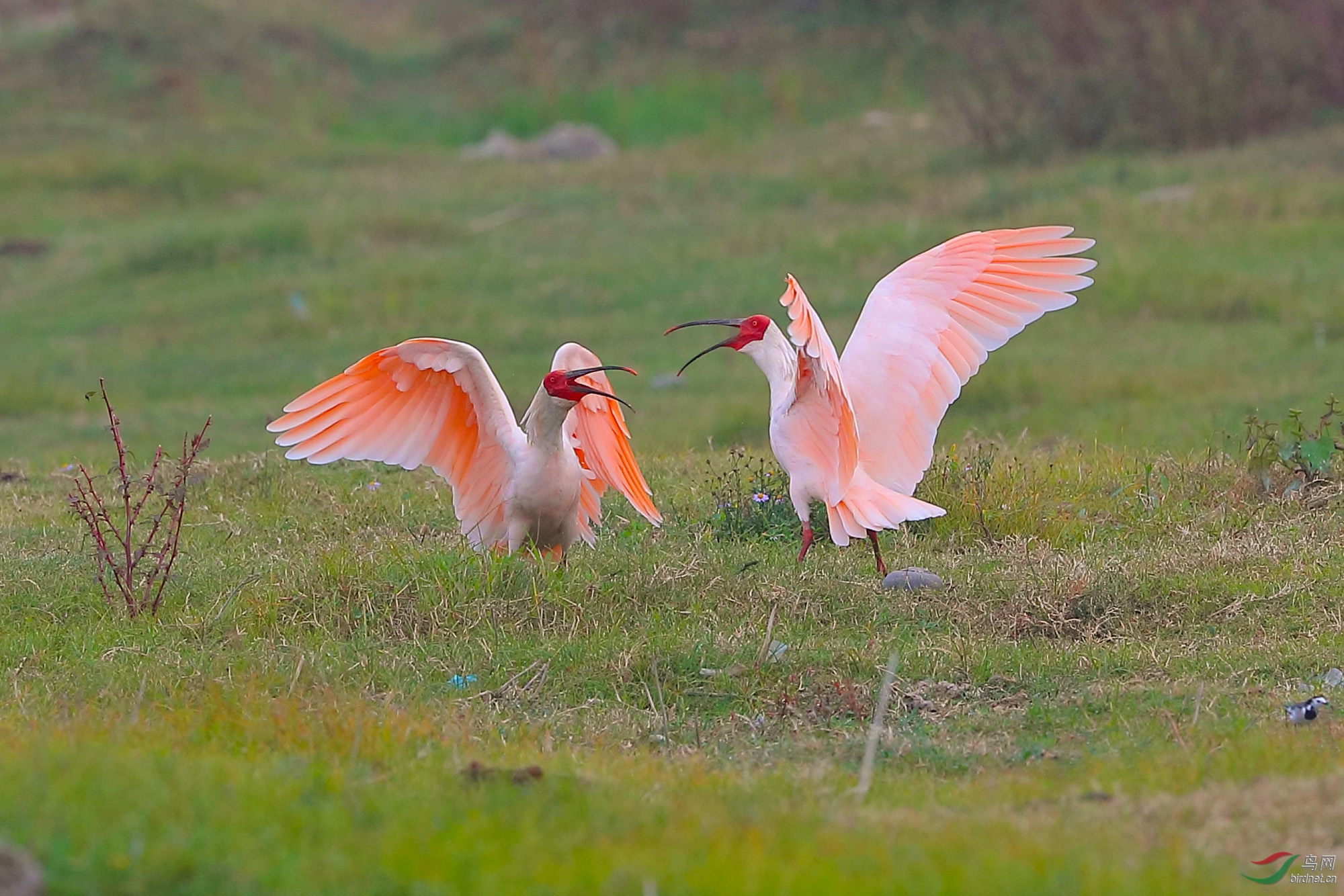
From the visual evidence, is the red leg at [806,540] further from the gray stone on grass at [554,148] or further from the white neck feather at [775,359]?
the gray stone on grass at [554,148]

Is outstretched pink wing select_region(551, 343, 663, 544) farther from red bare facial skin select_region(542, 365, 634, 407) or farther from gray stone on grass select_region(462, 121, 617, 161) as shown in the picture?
gray stone on grass select_region(462, 121, 617, 161)

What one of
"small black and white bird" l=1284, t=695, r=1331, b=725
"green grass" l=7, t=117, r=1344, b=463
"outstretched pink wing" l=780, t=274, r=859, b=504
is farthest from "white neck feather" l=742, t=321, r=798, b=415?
"green grass" l=7, t=117, r=1344, b=463

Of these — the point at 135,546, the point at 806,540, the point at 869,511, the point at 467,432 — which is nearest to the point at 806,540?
the point at 806,540

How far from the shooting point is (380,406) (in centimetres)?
674

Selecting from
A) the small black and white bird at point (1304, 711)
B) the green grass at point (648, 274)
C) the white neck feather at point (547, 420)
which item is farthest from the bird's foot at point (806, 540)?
the green grass at point (648, 274)

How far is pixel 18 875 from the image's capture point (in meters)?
3.21

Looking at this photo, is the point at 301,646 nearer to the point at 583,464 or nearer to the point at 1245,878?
the point at 583,464

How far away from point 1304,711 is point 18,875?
3.51m

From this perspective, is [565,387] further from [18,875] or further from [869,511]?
[18,875]

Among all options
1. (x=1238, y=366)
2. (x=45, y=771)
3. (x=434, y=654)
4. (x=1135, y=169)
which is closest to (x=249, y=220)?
(x=1135, y=169)

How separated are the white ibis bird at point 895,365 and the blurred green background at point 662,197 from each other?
8.30 ft

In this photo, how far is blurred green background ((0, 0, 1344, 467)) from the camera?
13125 millimetres

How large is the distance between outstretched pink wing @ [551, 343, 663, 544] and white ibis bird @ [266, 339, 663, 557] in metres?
0.08

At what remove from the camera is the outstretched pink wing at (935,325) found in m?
6.88
